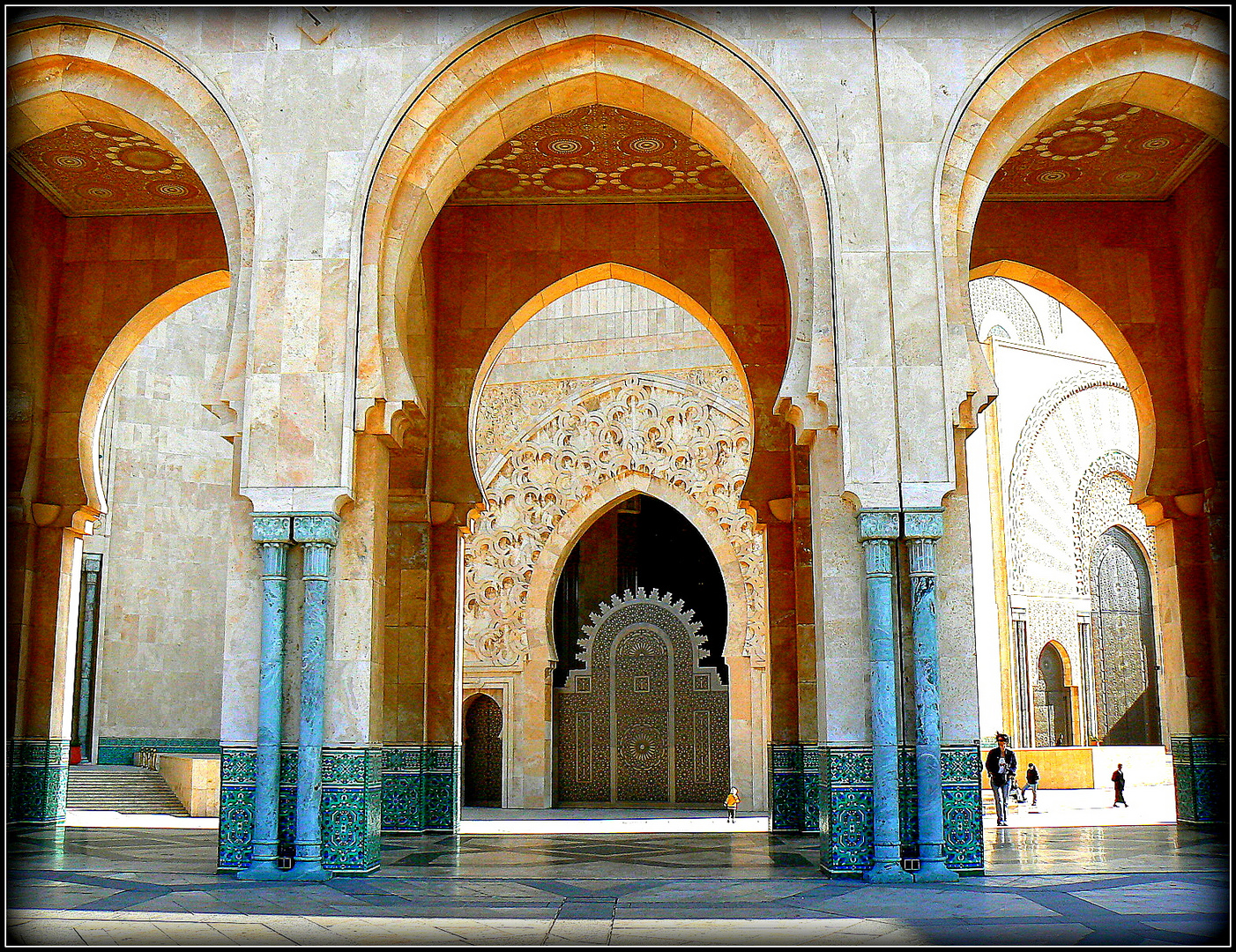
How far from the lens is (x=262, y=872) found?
656 centimetres

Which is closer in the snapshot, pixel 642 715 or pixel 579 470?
pixel 642 715

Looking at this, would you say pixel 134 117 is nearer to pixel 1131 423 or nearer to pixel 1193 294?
pixel 1193 294

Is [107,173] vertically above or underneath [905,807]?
above

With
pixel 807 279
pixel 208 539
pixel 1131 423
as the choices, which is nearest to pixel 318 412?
pixel 807 279

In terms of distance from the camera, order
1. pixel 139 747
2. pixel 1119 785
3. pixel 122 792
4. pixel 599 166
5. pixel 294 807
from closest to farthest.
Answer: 1. pixel 294 807
2. pixel 599 166
3. pixel 1119 785
4. pixel 122 792
5. pixel 139 747

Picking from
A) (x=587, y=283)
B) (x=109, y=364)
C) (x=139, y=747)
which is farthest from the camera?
(x=139, y=747)

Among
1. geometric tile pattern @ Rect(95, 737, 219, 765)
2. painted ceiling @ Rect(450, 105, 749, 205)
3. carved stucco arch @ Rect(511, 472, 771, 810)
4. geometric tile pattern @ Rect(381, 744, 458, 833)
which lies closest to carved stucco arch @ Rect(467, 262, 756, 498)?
painted ceiling @ Rect(450, 105, 749, 205)

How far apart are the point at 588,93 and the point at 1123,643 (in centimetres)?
1412

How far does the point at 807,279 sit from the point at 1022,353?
11770 mm

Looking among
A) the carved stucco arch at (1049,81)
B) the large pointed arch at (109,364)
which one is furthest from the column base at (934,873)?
the large pointed arch at (109,364)

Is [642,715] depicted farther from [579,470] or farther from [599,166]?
[599,166]

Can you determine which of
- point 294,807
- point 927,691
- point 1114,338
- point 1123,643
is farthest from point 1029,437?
point 294,807

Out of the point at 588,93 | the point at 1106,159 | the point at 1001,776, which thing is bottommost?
the point at 1001,776

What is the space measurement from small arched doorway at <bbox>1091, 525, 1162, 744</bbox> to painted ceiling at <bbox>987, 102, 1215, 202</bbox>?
31.2 ft
